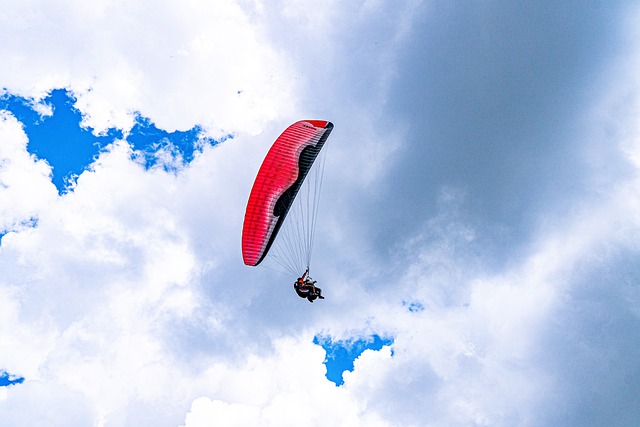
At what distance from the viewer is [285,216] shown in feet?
135

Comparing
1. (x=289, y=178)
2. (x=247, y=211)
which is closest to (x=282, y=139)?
(x=289, y=178)

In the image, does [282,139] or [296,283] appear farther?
[296,283]

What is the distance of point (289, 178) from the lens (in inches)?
1553

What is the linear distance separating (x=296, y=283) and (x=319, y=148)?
40.3ft

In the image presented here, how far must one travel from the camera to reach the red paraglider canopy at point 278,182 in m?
38.2

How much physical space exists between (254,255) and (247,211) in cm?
403

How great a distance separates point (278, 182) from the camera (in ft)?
128

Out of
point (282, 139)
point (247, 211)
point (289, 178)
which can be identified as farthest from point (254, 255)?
point (282, 139)

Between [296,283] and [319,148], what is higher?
[319,148]

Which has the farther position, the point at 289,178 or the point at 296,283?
the point at 296,283

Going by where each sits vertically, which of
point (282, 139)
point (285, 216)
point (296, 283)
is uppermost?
point (282, 139)

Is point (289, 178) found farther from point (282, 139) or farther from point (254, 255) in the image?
point (254, 255)

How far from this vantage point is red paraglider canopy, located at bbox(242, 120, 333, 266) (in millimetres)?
38219

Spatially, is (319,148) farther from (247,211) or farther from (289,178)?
(247,211)
